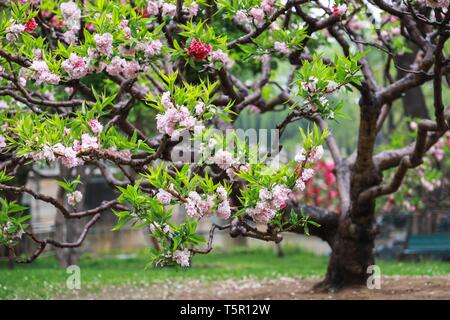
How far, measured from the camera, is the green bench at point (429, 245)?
1605cm

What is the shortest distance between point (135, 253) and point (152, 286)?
14.1 meters

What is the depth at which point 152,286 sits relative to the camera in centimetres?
1192

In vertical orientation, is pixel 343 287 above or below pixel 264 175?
below

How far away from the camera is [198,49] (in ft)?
19.2

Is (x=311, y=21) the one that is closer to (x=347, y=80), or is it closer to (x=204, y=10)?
(x=204, y=10)

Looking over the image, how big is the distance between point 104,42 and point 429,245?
12406 millimetres

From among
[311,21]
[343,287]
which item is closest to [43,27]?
[311,21]

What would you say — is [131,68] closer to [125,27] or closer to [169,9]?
[125,27]

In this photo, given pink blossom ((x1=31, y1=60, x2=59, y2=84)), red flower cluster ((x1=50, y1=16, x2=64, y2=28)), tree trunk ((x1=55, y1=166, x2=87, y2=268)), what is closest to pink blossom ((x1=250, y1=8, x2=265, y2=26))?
pink blossom ((x1=31, y1=60, x2=59, y2=84))

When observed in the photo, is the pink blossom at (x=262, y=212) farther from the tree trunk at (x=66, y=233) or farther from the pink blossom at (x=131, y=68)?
the tree trunk at (x=66, y=233)

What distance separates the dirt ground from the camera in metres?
9.09

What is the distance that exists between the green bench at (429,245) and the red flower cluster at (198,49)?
37.9ft

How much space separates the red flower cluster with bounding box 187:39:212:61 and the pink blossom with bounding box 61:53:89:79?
0.89 m

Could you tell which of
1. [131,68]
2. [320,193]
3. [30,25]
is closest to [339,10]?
[131,68]
